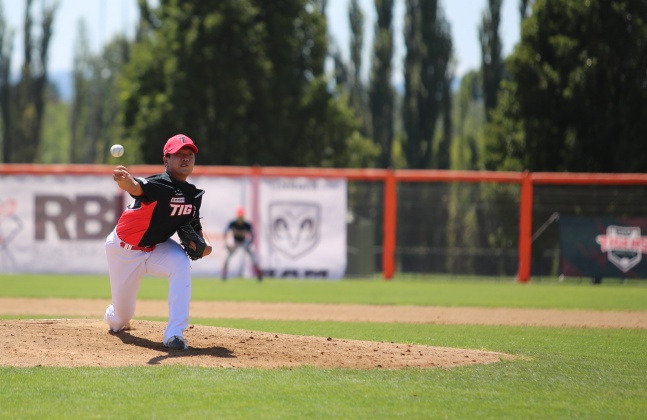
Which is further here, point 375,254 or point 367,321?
point 375,254

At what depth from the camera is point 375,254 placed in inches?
930

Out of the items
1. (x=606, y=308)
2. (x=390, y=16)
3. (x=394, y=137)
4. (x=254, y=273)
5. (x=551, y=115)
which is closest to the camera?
(x=606, y=308)

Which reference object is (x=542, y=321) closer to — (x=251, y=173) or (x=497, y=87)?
(x=251, y=173)

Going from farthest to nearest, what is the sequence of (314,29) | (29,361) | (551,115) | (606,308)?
(314,29), (551,115), (606,308), (29,361)

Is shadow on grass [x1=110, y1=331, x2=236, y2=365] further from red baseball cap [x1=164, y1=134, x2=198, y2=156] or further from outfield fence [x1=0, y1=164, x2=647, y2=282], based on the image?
outfield fence [x1=0, y1=164, x2=647, y2=282]

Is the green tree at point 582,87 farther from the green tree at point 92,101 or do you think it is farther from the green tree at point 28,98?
the green tree at point 92,101

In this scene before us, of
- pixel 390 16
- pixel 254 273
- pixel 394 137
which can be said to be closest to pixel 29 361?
pixel 254 273

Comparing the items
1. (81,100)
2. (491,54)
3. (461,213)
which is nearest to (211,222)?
(461,213)

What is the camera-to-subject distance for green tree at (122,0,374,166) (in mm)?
35281

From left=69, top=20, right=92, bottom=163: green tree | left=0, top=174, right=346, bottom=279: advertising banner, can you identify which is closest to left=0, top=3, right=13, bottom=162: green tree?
left=69, top=20, right=92, bottom=163: green tree

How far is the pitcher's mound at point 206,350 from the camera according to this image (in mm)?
8219

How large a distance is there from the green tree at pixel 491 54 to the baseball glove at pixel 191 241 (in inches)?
1301

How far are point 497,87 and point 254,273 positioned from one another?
21417mm

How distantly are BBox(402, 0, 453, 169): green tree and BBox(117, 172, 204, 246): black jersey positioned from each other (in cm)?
3652
